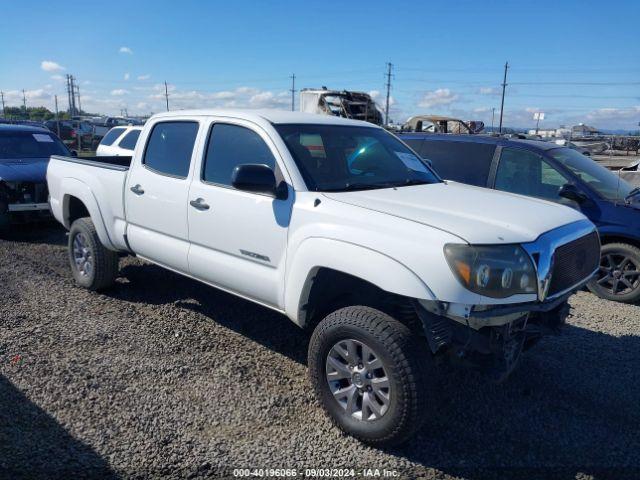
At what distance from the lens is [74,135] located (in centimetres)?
2878

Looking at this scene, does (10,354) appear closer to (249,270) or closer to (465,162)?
(249,270)

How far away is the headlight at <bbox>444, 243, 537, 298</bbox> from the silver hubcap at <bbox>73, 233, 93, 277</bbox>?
13.6 feet

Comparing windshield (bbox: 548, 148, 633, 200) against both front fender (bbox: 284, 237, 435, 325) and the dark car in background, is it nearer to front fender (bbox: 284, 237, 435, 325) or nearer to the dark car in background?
front fender (bbox: 284, 237, 435, 325)

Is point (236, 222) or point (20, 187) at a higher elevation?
point (236, 222)

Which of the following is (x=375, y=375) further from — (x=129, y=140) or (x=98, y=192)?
(x=129, y=140)

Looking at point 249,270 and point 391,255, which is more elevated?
point 391,255

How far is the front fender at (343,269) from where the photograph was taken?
2.97m

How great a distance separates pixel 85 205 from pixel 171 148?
1.43m

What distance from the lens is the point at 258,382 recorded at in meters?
4.00

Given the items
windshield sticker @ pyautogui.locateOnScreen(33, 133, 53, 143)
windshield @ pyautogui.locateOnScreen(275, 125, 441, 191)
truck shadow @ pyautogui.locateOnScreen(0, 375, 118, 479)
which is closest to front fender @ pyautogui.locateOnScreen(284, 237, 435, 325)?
windshield @ pyautogui.locateOnScreen(275, 125, 441, 191)

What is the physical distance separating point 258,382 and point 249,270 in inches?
32.3

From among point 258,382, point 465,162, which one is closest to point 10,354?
point 258,382

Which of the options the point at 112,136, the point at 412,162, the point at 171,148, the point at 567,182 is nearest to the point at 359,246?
the point at 412,162

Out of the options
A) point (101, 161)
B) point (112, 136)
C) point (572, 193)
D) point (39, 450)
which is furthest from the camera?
point (112, 136)
